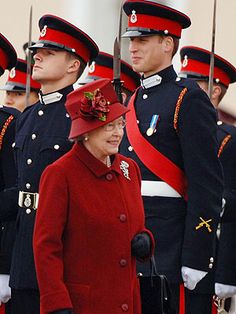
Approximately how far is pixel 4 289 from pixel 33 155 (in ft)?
3.07

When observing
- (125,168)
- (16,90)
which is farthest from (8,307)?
(16,90)

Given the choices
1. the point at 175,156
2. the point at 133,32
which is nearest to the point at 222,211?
the point at 175,156

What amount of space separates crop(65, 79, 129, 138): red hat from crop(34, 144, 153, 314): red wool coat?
0.13 meters

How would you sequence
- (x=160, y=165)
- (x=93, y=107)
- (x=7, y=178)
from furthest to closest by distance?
(x=7, y=178), (x=160, y=165), (x=93, y=107)

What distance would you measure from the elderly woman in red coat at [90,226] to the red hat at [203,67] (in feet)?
8.66

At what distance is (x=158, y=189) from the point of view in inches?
293

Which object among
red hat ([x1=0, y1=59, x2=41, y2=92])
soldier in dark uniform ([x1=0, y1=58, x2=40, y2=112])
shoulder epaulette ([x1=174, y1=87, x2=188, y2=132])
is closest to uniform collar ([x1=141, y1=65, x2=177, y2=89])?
shoulder epaulette ([x1=174, y1=87, x2=188, y2=132])

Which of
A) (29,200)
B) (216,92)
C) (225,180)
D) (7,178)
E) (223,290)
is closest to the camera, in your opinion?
(29,200)

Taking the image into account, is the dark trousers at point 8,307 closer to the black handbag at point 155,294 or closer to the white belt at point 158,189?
the white belt at point 158,189

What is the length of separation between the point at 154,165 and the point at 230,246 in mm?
1490

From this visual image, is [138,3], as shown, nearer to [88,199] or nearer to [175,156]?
[175,156]

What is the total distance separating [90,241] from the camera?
21.1ft

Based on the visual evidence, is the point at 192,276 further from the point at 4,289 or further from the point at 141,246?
the point at 4,289

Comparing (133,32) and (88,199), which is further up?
(133,32)
